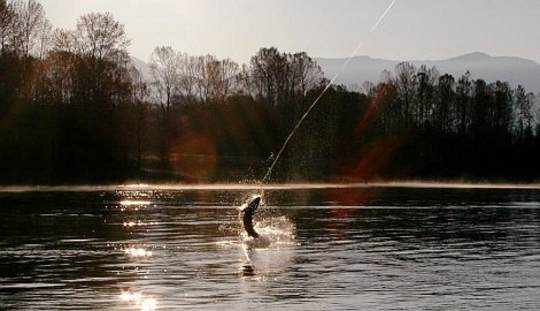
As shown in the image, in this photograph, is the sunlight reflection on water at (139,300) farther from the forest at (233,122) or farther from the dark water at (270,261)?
the forest at (233,122)

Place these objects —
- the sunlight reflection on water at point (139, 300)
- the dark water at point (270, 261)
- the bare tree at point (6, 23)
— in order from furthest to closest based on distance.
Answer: the bare tree at point (6, 23) → the dark water at point (270, 261) → the sunlight reflection on water at point (139, 300)

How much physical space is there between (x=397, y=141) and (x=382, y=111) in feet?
28.2

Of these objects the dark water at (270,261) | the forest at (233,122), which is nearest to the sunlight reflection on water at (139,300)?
the dark water at (270,261)

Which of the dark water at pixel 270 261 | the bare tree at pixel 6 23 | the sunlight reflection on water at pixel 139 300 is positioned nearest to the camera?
the sunlight reflection on water at pixel 139 300

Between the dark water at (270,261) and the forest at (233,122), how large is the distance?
5073cm

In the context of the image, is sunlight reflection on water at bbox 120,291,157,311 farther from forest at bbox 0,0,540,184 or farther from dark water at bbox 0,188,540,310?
forest at bbox 0,0,540,184

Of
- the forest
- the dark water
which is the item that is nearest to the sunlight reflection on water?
the dark water

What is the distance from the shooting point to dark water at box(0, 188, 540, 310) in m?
26.5

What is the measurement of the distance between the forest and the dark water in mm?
50734

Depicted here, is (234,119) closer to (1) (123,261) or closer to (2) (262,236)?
(2) (262,236)

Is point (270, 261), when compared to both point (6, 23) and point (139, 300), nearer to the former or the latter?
point (139, 300)

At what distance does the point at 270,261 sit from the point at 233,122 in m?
114

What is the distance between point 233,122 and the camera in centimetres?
14912

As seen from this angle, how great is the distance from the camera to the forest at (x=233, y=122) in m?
116
